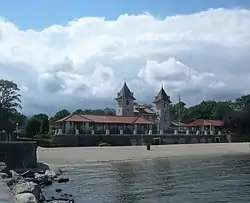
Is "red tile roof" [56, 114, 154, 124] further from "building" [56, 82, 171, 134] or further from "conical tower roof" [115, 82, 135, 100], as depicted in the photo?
"conical tower roof" [115, 82, 135, 100]

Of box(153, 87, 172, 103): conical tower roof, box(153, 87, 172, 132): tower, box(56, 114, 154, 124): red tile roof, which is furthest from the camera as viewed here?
box(153, 87, 172, 103): conical tower roof

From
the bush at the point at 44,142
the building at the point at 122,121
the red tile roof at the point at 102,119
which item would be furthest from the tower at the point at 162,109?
the bush at the point at 44,142

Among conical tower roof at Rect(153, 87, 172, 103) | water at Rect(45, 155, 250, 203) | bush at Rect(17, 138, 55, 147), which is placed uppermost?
conical tower roof at Rect(153, 87, 172, 103)

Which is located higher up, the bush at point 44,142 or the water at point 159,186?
the bush at point 44,142

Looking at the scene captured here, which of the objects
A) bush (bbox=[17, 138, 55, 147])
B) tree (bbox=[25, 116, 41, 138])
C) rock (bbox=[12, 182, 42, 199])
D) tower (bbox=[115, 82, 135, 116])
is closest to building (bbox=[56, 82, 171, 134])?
tower (bbox=[115, 82, 135, 116])

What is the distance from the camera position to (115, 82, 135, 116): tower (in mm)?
132000

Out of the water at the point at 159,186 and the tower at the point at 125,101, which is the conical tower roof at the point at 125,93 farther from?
the water at the point at 159,186

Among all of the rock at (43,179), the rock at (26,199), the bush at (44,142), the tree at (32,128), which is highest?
the tree at (32,128)

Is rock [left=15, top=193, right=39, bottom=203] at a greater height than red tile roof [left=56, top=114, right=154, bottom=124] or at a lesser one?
lesser

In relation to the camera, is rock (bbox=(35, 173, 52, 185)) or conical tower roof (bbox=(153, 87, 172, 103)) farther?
conical tower roof (bbox=(153, 87, 172, 103))

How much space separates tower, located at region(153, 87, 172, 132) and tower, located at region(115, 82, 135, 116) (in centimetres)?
732

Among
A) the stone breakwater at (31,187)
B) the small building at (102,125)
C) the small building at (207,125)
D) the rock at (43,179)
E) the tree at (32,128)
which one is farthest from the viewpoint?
the small building at (207,125)

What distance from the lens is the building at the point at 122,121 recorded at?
325ft

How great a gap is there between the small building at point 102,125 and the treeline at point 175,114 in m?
5.00
